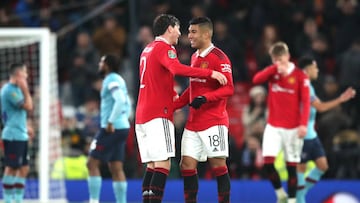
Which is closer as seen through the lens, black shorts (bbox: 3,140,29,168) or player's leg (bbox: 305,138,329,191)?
black shorts (bbox: 3,140,29,168)

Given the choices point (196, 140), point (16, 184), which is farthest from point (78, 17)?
point (196, 140)

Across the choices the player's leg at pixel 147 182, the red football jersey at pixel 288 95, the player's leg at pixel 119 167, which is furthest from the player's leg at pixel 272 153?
the player's leg at pixel 147 182

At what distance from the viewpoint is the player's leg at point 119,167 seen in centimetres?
1365

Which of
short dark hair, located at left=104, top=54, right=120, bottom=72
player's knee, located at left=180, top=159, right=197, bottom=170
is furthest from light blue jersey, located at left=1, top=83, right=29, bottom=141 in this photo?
player's knee, located at left=180, top=159, right=197, bottom=170

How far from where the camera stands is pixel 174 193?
1745cm

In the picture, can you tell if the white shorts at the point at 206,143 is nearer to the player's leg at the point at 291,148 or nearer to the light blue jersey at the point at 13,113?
the player's leg at the point at 291,148

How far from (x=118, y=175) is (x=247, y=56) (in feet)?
22.5

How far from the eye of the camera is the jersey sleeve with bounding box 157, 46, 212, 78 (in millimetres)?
10609

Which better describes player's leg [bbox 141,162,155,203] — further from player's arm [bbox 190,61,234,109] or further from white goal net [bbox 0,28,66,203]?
white goal net [bbox 0,28,66,203]

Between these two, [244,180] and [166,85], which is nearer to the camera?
[166,85]

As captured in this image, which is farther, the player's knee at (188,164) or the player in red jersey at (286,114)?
the player in red jersey at (286,114)

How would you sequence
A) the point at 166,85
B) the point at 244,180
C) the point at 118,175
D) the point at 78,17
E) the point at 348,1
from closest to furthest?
the point at 166,85 < the point at 118,175 < the point at 244,180 < the point at 348,1 < the point at 78,17

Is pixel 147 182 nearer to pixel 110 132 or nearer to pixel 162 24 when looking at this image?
pixel 162 24

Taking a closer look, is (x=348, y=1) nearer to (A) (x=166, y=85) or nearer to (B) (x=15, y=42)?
(B) (x=15, y=42)
